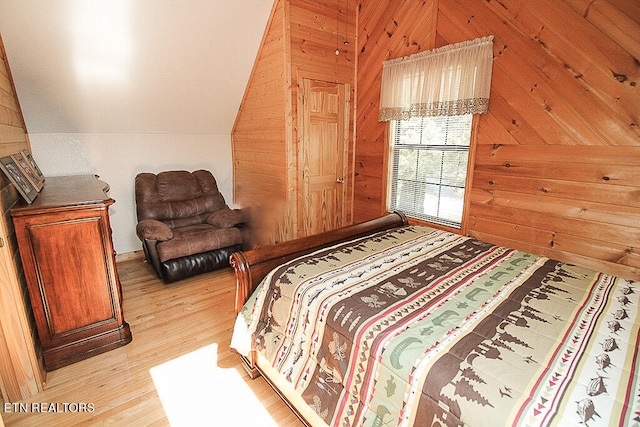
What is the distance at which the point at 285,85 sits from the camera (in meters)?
3.21

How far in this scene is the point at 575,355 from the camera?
45.1 inches

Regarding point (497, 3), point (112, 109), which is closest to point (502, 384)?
point (497, 3)

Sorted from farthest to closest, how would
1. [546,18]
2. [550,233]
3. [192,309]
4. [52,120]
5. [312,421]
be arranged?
[52,120]
[192,309]
[550,233]
[546,18]
[312,421]

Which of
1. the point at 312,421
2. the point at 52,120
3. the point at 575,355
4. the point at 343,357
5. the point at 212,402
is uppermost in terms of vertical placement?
the point at 52,120

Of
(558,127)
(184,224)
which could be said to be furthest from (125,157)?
(558,127)

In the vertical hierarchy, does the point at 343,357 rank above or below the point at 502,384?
below

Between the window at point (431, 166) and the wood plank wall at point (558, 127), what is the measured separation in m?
0.16

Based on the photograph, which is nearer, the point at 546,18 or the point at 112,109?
the point at 546,18

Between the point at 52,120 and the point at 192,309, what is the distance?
234 cm

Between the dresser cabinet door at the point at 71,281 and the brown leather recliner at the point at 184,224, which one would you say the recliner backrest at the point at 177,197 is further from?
the dresser cabinet door at the point at 71,281

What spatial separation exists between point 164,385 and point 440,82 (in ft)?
10.3

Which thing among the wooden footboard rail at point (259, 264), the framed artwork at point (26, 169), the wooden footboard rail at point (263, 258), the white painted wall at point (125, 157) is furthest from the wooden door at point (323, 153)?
the framed artwork at point (26, 169)

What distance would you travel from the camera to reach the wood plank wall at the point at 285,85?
125 inches

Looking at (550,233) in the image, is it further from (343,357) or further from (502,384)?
(343,357)
